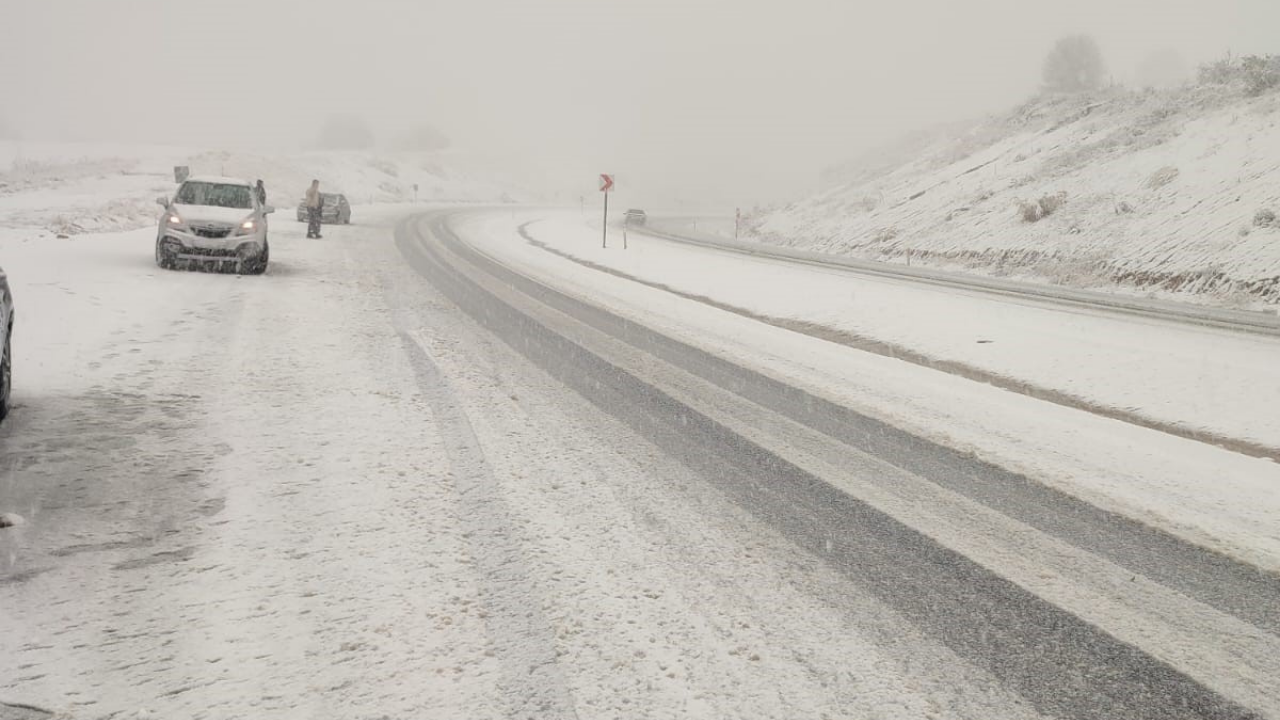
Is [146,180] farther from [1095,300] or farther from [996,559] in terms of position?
[996,559]

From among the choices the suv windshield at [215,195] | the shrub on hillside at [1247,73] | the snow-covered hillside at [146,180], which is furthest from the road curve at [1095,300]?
the snow-covered hillside at [146,180]

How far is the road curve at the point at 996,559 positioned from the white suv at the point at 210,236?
889cm

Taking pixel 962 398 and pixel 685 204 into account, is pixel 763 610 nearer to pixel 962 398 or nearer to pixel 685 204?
pixel 962 398

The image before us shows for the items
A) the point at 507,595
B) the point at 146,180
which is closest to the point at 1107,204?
the point at 507,595

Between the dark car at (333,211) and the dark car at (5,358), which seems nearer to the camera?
the dark car at (5,358)

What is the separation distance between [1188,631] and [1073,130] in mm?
32295

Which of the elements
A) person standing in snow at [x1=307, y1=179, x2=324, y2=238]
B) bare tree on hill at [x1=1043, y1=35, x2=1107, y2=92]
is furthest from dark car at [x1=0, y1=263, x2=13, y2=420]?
bare tree on hill at [x1=1043, y1=35, x2=1107, y2=92]

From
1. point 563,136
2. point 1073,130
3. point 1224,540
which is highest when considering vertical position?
point 563,136

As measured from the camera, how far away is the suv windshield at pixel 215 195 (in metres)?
13.6

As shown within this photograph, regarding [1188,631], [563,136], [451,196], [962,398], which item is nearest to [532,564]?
[1188,631]

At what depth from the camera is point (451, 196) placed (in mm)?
77500

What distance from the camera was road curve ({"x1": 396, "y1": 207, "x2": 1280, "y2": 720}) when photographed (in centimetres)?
264

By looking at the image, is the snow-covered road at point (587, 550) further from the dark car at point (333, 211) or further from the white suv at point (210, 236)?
the dark car at point (333, 211)

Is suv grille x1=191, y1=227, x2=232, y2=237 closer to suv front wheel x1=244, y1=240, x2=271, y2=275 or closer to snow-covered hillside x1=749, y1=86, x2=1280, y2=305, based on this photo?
suv front wheel x1=244, y1=240, x2=271, y2=275
